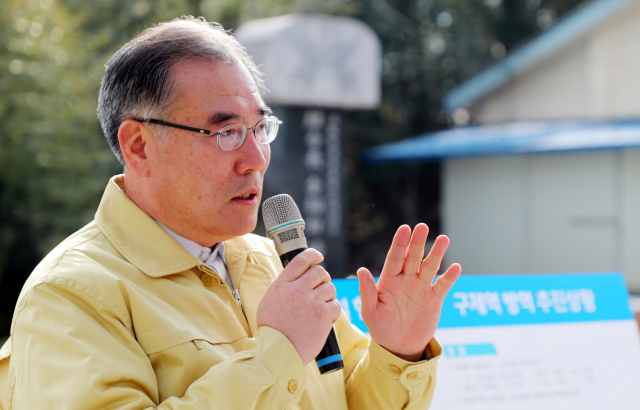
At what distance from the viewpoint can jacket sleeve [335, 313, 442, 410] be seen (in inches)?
60.2

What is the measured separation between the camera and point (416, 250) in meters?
1.51

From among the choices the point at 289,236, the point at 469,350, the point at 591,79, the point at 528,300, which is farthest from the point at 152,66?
the point at 591,79

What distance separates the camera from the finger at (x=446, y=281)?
1.52m

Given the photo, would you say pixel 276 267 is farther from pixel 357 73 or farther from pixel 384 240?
pixel 384 240

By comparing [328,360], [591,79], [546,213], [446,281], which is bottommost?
[546,213]

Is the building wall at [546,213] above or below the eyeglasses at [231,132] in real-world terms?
below

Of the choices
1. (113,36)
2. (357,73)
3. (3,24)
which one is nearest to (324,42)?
(357,73)

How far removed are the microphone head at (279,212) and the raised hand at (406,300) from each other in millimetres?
264

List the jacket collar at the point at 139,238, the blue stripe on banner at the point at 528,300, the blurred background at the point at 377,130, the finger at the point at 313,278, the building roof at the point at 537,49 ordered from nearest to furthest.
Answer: the finger at the point at 313,278
the jacket collar at the point at 139,238
the blue stripe on banner at the point at 528,300
the blurred background at the point at 377,130
the building roof at the point at 537,49

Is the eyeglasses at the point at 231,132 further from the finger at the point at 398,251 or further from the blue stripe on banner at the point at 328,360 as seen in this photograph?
the blue stripe on banner at the point at 328,360

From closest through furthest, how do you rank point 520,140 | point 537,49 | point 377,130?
point 520,140
point 537,49
point 377,130

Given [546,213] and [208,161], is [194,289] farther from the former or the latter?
[546,213]

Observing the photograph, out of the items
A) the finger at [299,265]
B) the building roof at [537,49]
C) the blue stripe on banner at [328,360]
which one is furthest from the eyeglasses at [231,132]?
the building roof at [537,49]

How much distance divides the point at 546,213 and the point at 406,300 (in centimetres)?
733
